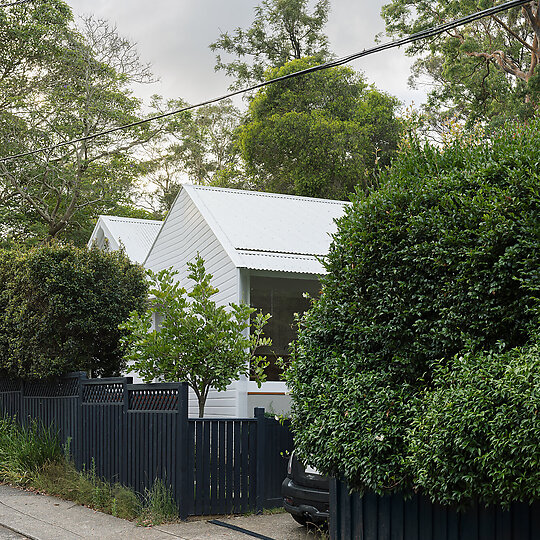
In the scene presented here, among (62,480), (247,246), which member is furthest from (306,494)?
(247,246)

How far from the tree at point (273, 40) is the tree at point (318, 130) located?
279 cm

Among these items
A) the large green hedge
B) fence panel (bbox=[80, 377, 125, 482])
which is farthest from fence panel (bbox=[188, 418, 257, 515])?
the large green hedge

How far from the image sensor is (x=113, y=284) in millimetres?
12602

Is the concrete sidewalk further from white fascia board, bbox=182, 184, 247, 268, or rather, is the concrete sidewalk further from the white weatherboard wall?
white fascia board, bbox=182, 184, 247, 268

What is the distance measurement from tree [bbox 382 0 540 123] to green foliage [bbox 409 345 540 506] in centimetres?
1750

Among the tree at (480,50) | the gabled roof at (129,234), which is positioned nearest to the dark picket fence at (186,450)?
the gabled roof at (129,234)

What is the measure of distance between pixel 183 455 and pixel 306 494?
1.80 metres

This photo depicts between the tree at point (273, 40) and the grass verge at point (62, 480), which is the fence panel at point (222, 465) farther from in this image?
the tree at point (273, 40)

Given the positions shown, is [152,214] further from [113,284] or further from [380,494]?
[380,494]

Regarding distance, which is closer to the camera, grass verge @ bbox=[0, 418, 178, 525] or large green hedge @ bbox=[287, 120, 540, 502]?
large green hedge @ bbox=[287, 120, 540, 502]

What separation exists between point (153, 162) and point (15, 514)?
3482 cm

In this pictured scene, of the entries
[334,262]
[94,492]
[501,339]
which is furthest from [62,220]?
[501,339]

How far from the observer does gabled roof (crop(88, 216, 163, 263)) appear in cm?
2152

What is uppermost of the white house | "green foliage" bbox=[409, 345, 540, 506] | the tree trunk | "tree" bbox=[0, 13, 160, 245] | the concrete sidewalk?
"tree" bbox=[0, 13, 160, 245]
